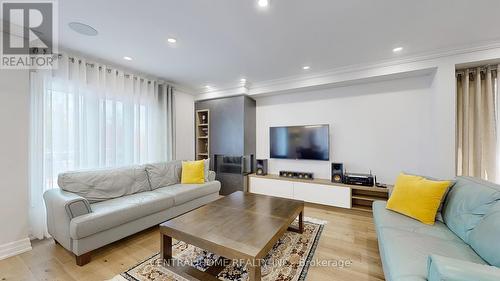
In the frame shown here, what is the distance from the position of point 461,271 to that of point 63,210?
286cm

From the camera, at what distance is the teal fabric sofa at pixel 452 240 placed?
861mm

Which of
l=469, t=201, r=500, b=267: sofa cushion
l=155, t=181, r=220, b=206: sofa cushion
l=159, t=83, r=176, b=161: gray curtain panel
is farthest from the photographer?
l=159, t=83, r=176, b=161: gray curtain panel

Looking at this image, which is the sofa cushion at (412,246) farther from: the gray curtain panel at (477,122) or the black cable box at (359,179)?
the gray curtain panel at (477,122)

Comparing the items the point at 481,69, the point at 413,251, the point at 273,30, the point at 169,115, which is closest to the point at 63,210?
the point at 169,115

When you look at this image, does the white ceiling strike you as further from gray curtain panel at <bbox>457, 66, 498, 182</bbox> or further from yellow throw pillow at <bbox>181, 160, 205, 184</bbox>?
yellow throw pillow at <bbox>181, 160, 205, 184</bbox>

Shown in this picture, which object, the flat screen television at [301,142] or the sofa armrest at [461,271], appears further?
the flat screen television at [301,142]

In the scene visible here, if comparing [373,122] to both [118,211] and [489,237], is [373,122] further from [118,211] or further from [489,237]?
[118,211]

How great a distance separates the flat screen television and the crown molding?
790mm

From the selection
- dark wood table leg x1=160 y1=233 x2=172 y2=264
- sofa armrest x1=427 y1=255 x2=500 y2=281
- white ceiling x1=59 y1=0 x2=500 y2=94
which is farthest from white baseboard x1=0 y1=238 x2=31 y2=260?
sofa armrest x1=427 y1=255 x2=500 y2=281

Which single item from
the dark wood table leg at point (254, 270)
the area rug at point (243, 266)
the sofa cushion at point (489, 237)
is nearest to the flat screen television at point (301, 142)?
the area rug at point (243, 266)

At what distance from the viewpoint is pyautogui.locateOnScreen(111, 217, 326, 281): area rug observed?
166 cm

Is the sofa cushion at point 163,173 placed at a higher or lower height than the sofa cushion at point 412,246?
higher

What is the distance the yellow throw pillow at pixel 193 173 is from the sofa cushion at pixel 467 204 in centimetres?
309

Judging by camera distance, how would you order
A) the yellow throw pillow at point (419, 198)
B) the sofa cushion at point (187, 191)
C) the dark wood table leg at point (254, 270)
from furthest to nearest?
the sofa cushion at point (187, 191) < the yellow throw pillow at point (419, 198) < the dark wood table leg at point (254, 270)
